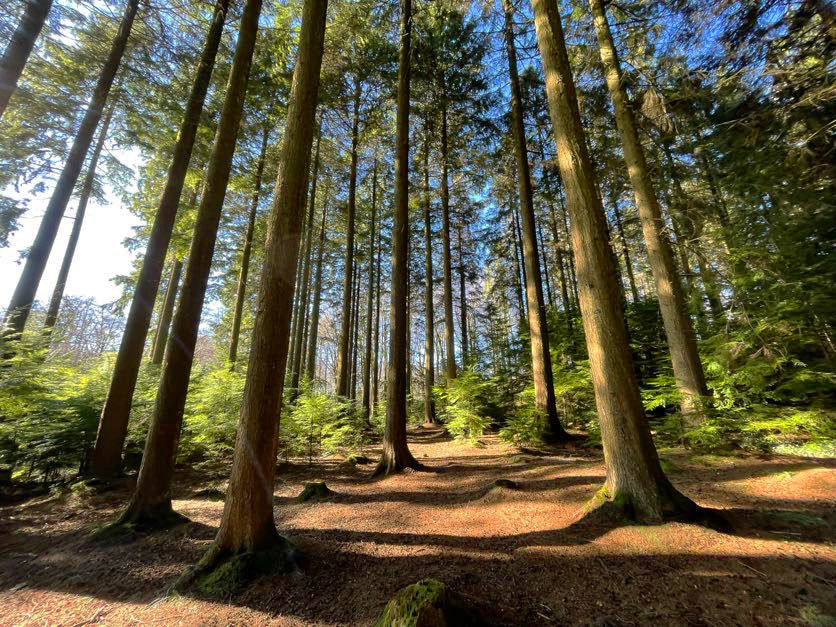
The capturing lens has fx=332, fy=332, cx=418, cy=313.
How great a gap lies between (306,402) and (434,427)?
7454mm

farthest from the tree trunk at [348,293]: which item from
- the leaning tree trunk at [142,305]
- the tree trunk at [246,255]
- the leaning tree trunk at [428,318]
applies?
the leaning tree trunk at [142,305]

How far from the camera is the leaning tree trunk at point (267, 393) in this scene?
10.4 feet

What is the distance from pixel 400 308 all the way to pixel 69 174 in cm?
882

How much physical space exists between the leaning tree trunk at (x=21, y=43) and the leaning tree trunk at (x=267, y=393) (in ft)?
21.6

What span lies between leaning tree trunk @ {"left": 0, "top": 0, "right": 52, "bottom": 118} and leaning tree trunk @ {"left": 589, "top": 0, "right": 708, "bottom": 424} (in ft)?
36.7

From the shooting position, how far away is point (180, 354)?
15.5ft

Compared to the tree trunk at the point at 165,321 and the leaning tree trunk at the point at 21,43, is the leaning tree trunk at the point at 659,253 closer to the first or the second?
the leaning tree trunk at the point at 21,43

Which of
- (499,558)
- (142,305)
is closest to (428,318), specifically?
(142,305)

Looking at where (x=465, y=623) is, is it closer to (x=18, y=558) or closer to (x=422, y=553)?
(x=422, y=553)

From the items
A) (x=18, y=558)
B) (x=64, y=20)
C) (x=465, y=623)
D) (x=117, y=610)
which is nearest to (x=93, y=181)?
(x=64, y=20)

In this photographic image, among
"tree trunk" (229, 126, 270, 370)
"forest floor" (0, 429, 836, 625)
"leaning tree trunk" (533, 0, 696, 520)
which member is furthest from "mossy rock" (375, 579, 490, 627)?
"tree trunk" (229, 126, 270, 370)

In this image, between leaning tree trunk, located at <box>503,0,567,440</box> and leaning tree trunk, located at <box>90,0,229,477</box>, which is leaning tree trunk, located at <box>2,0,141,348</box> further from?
leaning tree trunk, located at <box>503,0,567,440</box>

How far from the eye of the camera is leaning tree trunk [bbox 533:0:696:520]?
135 inches

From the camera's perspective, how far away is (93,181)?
41.7 ft
